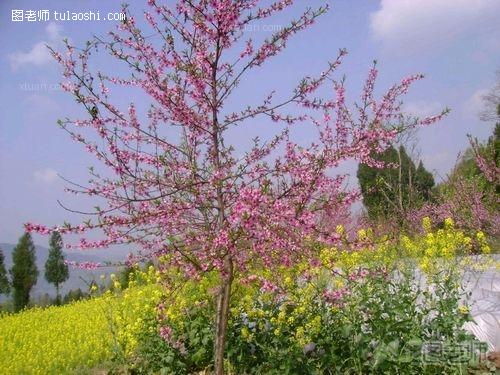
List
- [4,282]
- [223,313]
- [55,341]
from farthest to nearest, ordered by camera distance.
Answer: [4,282], [55,341], [223,313]

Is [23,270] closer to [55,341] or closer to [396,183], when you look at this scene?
[55,341]

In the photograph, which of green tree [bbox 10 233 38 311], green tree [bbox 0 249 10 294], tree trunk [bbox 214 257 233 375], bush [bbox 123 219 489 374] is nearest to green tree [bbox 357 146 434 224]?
bush [bbox 123 219 489 374]

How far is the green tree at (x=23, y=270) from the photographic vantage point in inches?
822

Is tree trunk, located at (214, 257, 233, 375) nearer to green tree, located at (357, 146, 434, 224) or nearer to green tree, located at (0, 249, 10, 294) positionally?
green tree, located at (357, 146, 434, 224)

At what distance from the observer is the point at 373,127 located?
3607mm

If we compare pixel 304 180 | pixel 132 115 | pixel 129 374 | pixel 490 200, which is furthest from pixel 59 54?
pixel 490 200

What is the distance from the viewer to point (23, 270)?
69.5ft

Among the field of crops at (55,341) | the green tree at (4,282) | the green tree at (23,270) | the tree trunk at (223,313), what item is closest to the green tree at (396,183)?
the field of crops at (55,341)

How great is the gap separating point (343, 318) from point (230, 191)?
171 centimetres

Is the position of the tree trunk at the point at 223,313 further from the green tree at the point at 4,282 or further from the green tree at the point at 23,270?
the green tree at the point at 4,282

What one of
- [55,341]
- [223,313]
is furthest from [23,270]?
[223,313]

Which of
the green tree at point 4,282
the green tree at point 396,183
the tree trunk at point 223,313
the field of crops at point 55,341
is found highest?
the green tree at point 396,183

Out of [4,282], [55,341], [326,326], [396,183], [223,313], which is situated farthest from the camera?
[4,282]

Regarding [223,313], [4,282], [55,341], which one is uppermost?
[4,282]
